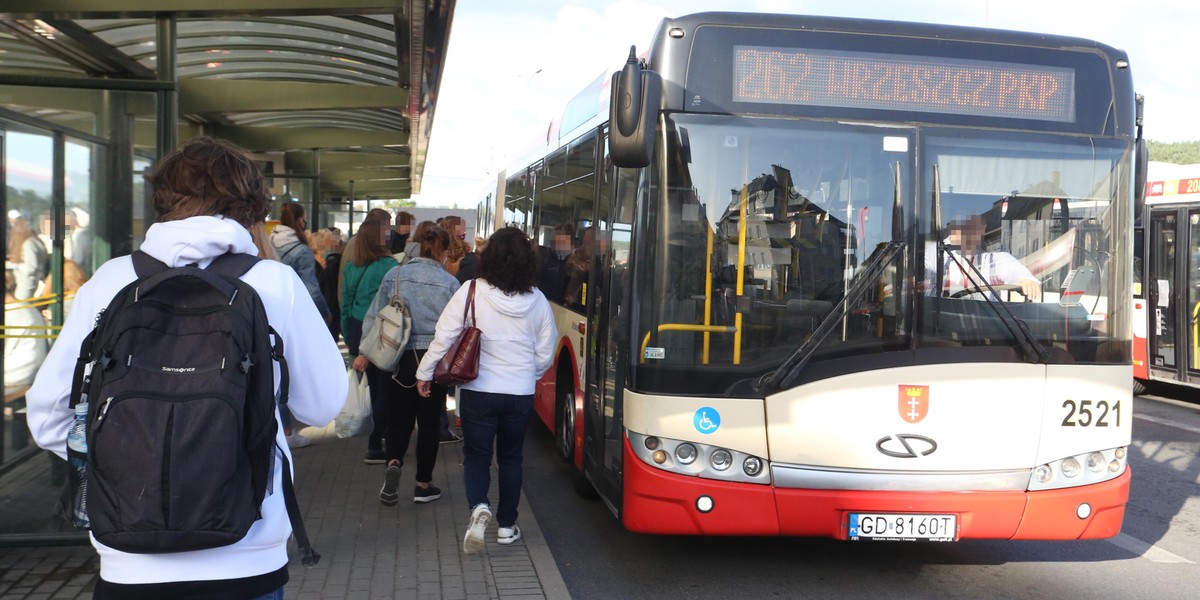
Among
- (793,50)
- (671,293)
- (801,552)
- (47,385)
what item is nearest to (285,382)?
(47,385)

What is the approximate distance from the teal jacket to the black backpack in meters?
5.64

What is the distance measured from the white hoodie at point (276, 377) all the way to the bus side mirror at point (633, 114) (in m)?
2.87

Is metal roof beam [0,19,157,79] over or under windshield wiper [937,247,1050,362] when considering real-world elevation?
over

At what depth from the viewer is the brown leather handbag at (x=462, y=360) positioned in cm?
579

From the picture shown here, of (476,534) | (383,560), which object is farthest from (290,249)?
(476,534)

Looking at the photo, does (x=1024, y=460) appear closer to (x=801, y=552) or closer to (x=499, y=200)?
(x=801, y=552)

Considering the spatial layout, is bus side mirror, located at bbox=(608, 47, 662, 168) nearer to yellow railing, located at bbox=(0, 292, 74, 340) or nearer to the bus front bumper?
the bus front bumper

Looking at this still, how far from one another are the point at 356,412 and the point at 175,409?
5.09m

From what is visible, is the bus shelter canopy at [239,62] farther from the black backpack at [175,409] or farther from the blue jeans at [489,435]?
the black backpack at [175,409]

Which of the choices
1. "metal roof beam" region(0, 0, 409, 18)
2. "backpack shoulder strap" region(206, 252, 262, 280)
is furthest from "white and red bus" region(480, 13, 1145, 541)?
"backpack shoulder strap" region(206, 252, 262, 280)

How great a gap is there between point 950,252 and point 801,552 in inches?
79.6

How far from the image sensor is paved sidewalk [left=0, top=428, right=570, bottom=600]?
5.35m

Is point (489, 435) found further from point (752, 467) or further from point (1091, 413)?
point (1091, 413)

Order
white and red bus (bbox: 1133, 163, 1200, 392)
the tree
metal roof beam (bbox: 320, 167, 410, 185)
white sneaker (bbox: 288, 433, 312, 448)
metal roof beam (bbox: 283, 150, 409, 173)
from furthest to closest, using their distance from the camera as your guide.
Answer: the tree → metal roof beam (bbox: 320, 167, 410, 185) → metal roof beam (bbox: 283, 150, 409, 173) → white and red bus (bbox: 1133, 163, 1200, 392) → white sneaker (bbox: 288, 433, 312, 448)
